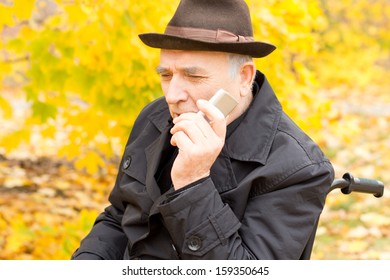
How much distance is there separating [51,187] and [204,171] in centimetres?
437

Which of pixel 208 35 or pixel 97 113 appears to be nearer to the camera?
pixel 208 35

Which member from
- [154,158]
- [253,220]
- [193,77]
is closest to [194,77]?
[193,77]

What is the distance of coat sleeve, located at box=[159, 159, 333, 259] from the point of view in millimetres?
1893

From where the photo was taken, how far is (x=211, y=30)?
200 cm

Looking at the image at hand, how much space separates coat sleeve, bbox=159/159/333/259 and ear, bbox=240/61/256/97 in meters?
0.33

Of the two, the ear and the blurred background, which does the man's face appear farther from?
the blurred background

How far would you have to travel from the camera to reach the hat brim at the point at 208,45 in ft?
6.42

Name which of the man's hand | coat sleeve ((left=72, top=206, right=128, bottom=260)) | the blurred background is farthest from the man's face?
the blurred background

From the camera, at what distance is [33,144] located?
7188 millimetres

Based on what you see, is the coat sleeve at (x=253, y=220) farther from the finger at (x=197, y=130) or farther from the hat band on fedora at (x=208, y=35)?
the hat band on fedora at (x=208, y=35)

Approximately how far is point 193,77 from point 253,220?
49 cm

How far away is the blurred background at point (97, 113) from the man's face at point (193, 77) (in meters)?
1.24

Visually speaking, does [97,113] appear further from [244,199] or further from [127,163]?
[244,199]

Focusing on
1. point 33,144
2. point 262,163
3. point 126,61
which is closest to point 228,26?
point 262,163
